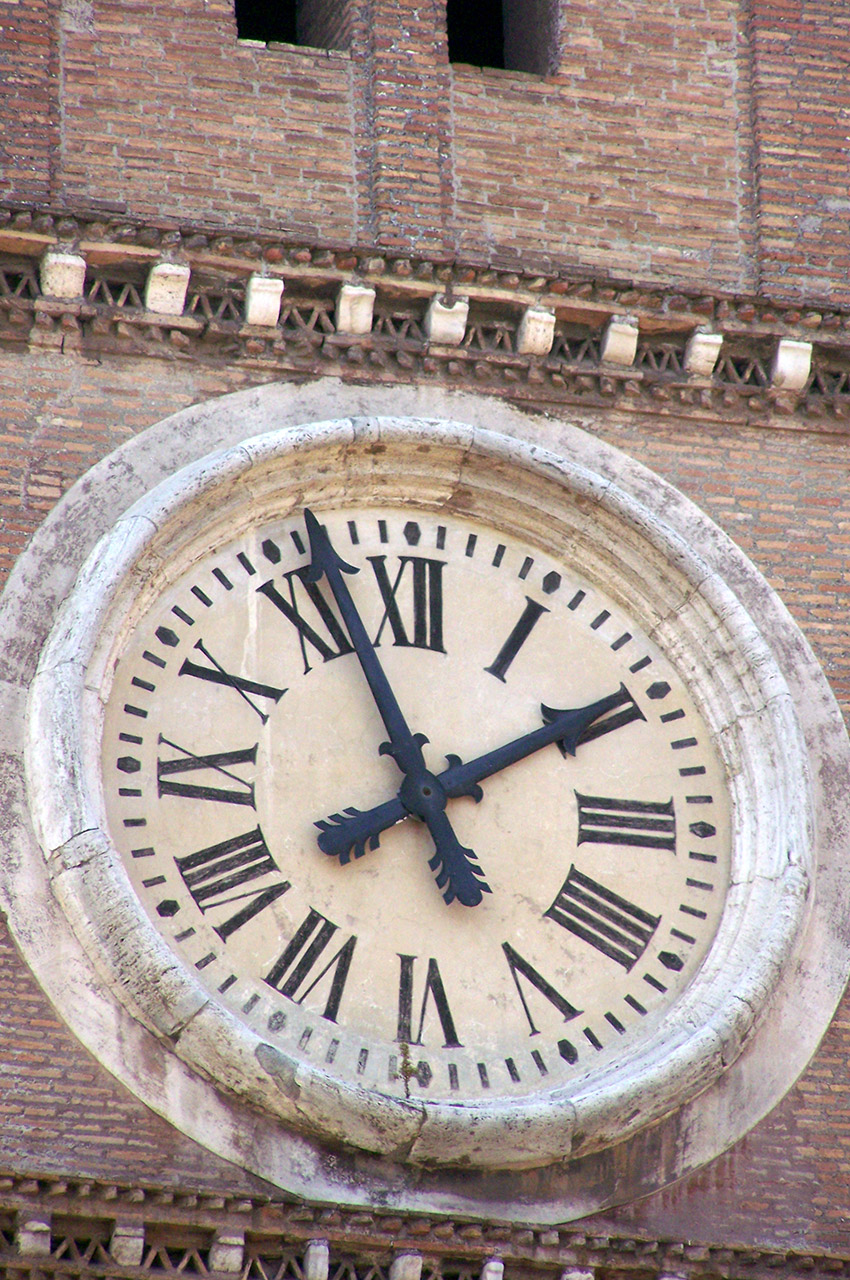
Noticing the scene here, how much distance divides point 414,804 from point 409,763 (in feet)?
0.64

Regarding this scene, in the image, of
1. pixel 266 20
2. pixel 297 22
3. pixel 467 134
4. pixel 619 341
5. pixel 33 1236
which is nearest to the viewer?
pixel 33 1236

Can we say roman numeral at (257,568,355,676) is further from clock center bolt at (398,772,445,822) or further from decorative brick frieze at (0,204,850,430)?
decorative brick frieze at (0,204,850,430)

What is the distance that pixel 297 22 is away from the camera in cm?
1525

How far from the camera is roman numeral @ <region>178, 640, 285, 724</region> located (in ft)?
40.2

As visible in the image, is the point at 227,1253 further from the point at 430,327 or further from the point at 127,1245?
the point at 430,327

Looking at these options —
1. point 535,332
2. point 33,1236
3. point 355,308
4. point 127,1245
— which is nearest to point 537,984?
point 127,1245

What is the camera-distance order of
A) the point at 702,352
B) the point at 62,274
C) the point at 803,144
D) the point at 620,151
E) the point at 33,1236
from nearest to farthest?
→ the point at 33,1236 → the point at 62,274 → the point at 702,352 → the point at 620,151 → the point at 803,144

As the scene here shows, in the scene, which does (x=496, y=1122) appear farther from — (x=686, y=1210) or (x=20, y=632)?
(x=20, y=632)

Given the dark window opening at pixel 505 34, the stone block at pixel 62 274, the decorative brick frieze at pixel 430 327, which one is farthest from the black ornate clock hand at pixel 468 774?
the dark window opening at pixel 505 34

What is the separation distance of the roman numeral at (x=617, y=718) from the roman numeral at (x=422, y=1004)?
1.38m

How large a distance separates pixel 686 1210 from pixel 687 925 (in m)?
1.27

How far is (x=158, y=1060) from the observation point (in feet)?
37.0

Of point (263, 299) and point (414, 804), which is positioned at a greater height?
point (263, 299)

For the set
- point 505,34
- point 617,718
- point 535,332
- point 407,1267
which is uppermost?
point 505,34
